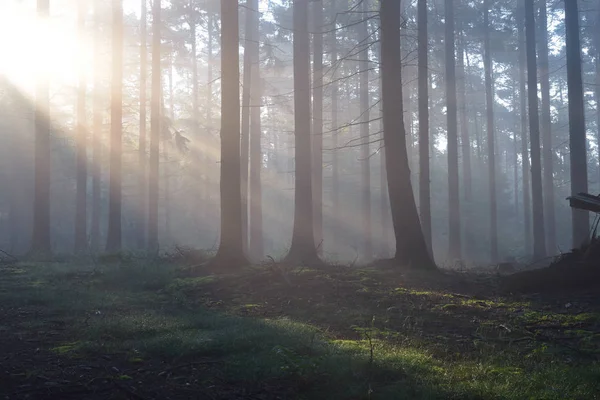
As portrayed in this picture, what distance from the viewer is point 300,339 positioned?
7.39 meters

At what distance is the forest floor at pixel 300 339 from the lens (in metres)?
5.56

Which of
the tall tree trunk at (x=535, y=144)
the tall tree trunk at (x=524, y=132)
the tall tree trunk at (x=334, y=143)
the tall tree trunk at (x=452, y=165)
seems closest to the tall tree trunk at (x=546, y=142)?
the tall tree trunk at (x=524, y=132)

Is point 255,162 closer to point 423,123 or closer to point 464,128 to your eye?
point 423,123

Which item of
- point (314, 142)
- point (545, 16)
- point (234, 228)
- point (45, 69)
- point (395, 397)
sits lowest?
point (395, 397)

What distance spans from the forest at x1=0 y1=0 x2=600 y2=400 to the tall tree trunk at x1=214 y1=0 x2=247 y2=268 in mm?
44

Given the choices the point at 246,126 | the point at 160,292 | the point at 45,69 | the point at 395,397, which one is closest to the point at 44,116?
the point at 45,69

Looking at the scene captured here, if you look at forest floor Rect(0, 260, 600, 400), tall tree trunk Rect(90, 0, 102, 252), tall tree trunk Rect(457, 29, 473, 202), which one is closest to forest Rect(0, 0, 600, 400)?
forest floor Rect(0, 260, 600, 400)

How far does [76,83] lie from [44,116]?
1165cm

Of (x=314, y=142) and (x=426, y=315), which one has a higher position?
(x=314, y=142)

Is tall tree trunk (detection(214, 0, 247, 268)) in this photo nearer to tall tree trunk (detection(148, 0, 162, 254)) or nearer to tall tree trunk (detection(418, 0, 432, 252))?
tall tree trunk (detection(418, 0, 432, 252))

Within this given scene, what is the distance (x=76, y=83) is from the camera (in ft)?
117

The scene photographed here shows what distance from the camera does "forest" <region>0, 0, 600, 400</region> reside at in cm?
611

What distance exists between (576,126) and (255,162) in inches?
599

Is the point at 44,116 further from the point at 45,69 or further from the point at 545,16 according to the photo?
the point at 545,16
